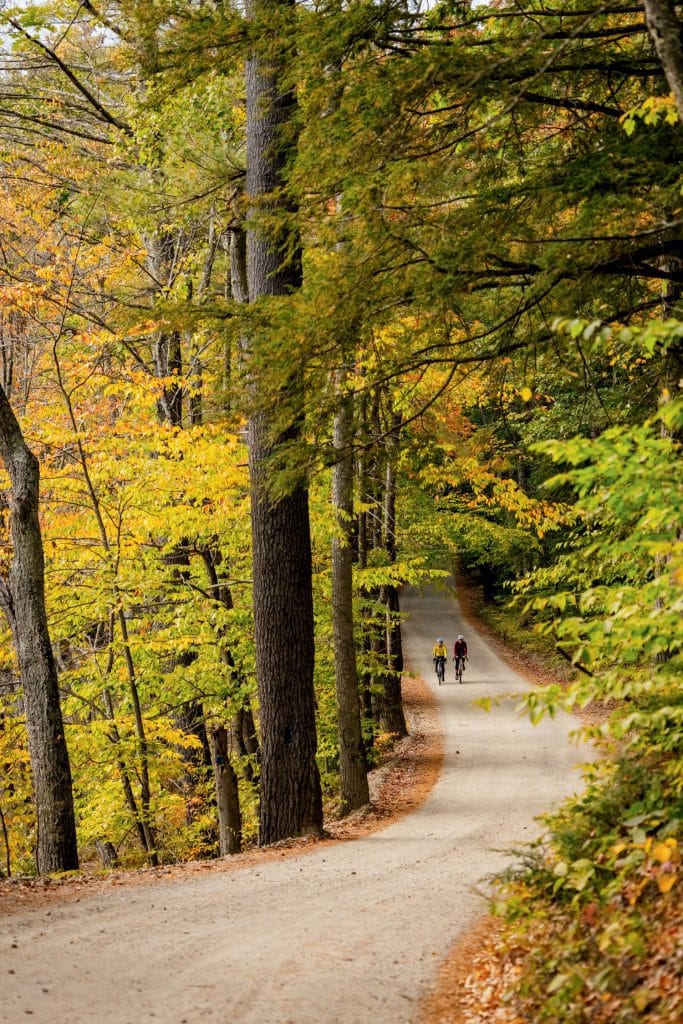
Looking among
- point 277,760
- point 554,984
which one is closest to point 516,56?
point 554,984

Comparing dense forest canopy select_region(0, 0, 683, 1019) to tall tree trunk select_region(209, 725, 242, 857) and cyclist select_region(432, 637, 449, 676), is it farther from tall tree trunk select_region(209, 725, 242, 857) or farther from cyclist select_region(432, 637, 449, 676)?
cyclist select_region(432, 637, 449, 676)

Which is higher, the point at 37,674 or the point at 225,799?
the point at 37,674

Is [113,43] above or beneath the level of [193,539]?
above

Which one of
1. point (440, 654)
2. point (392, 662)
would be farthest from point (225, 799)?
point (440, 654)

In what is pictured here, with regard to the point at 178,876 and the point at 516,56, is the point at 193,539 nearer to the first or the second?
the point at 178,876

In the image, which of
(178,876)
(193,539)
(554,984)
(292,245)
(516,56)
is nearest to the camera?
(554,984)

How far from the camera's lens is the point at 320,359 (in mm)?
6719

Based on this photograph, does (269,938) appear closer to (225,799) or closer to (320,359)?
(320,359)

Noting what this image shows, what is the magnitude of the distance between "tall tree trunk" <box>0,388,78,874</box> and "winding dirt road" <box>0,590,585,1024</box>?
2005mm

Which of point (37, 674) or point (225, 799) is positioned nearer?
point (37, 674)

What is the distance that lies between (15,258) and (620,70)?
1473 cm

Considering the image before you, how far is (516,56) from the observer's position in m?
5.53

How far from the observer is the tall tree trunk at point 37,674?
10344mm

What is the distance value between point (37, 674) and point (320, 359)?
6.03m
